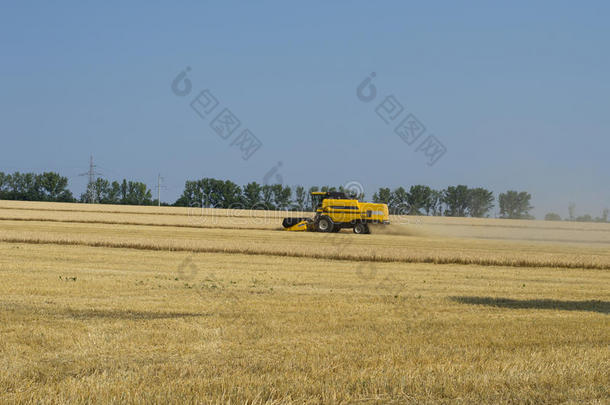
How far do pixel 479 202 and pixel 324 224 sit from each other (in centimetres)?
7088

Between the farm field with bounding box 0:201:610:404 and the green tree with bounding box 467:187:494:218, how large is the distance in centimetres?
8275

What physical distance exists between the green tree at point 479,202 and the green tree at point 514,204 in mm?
3837

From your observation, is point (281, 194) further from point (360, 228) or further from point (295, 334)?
point (295, 334)

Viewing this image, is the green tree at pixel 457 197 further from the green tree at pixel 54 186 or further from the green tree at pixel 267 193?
the green tree at pixel 54 186

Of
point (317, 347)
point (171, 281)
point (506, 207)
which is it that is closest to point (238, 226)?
A: point (171, 281)

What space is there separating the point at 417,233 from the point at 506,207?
60699 mm

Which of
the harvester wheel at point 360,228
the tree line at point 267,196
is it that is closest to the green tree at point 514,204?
the tree line at point 267,196

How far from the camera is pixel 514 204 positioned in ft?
337

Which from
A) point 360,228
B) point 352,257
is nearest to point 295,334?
point 352,257

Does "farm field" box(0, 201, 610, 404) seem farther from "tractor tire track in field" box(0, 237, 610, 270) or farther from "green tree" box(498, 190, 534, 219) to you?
"green tree" box(498, 190, 534, 219)

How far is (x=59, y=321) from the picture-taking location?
34.4 ft

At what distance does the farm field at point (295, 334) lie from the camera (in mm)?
6656

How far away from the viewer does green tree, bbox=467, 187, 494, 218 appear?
4074 inches

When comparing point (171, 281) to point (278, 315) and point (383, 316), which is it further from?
point (383, 316)
